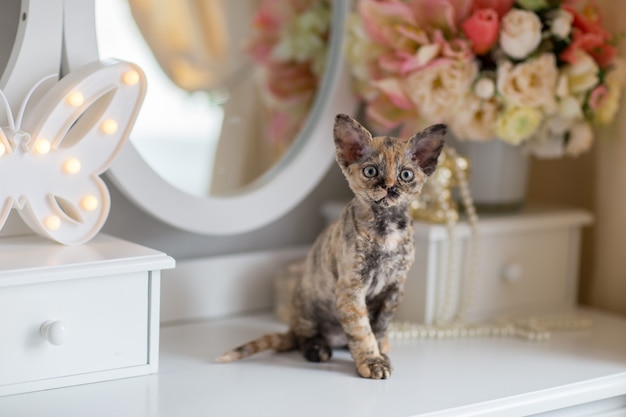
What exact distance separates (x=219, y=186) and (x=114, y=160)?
0.65 ft

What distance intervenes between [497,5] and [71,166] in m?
0.64

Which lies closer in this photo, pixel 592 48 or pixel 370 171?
pixel 370 171

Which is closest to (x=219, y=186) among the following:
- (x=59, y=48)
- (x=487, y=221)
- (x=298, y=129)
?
(x=298, y=129)

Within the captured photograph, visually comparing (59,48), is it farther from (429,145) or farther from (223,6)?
(429,145)

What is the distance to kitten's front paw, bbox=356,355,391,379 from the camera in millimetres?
1094

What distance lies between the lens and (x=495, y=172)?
1436mm

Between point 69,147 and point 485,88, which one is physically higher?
point 485,88

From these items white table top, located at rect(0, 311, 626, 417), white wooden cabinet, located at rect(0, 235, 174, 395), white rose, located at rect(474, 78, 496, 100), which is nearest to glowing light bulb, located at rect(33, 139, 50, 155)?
white wooden cabinet, located at rect(0, 235, 174, 395)

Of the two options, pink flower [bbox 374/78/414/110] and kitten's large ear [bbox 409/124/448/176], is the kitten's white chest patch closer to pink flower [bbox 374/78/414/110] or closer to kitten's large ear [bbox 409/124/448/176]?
kitten's large ear [bbox 409/124/448/176]

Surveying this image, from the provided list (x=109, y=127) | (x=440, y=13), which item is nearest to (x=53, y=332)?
(x=109, y=127)

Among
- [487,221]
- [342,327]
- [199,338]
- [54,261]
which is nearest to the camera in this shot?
[54,261]

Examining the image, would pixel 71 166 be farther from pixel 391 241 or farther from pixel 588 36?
pixel 588 36

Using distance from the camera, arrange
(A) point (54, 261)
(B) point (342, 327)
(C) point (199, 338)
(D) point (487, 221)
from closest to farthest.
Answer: (A) point (54, 261) → (B) point (342, 327) → (C) point (199, 338) → (D) point (487, 221)

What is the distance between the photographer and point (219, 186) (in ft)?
4.38
